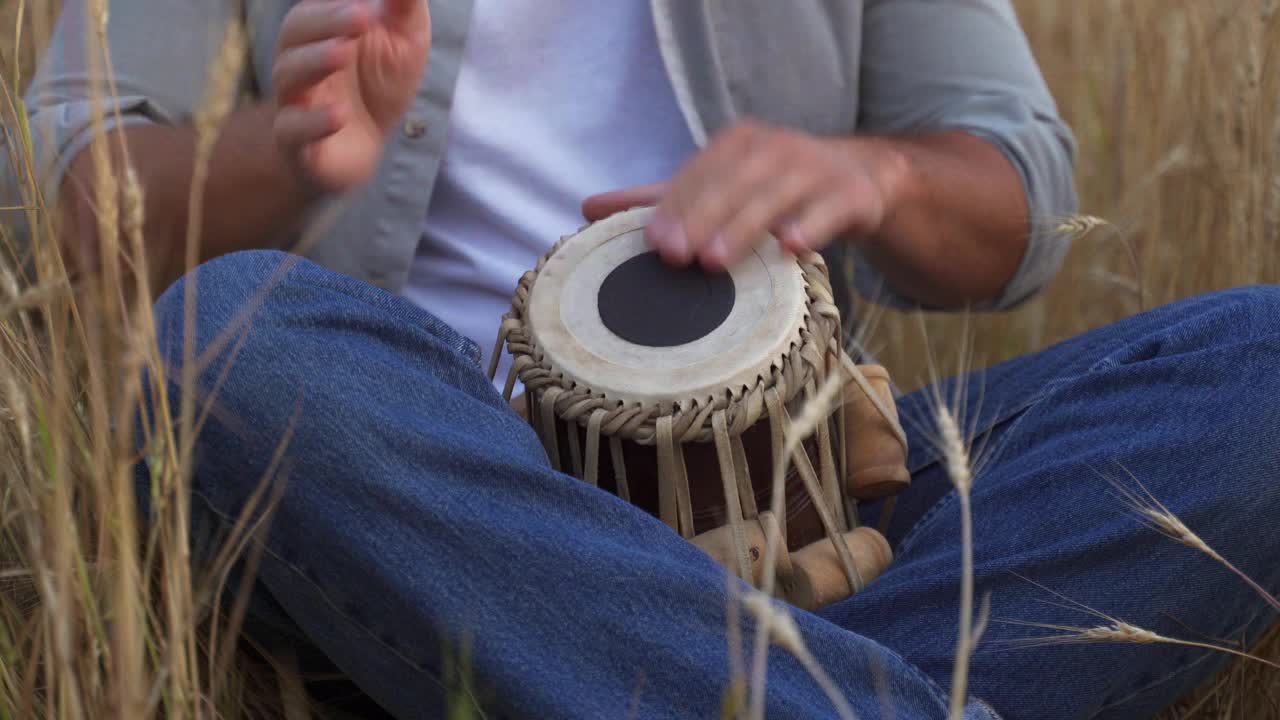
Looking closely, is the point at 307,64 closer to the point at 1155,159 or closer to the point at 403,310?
the point at 403,310

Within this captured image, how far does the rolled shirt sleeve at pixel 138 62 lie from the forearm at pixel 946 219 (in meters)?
0.77

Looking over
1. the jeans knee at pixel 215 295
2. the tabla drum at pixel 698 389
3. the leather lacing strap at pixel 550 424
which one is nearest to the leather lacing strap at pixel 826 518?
the tabla drum at pixel 698 389

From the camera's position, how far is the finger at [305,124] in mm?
1136

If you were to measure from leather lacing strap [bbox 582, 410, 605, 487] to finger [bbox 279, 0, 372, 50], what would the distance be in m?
0.40

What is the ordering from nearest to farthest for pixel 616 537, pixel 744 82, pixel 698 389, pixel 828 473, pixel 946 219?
1. pixel 616 537
2. pixel 698 389
3. pixel 828 473
4. pixel 946 219
5. pixel 744 82

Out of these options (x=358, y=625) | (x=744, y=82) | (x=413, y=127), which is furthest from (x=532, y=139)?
(x=358, y=625)

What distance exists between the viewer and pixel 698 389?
44.0 inches

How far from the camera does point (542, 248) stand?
1.52 meters

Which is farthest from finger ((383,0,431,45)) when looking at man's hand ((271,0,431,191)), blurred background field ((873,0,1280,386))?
blurred background field ((873,0,1280,386))

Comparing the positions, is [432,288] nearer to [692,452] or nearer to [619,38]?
[619,38]

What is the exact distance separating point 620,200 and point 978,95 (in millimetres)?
542

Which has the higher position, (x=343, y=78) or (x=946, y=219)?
(x=343, y=78)

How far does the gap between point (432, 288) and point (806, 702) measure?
2.44 ft

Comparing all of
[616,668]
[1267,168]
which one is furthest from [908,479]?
[1267,168]
